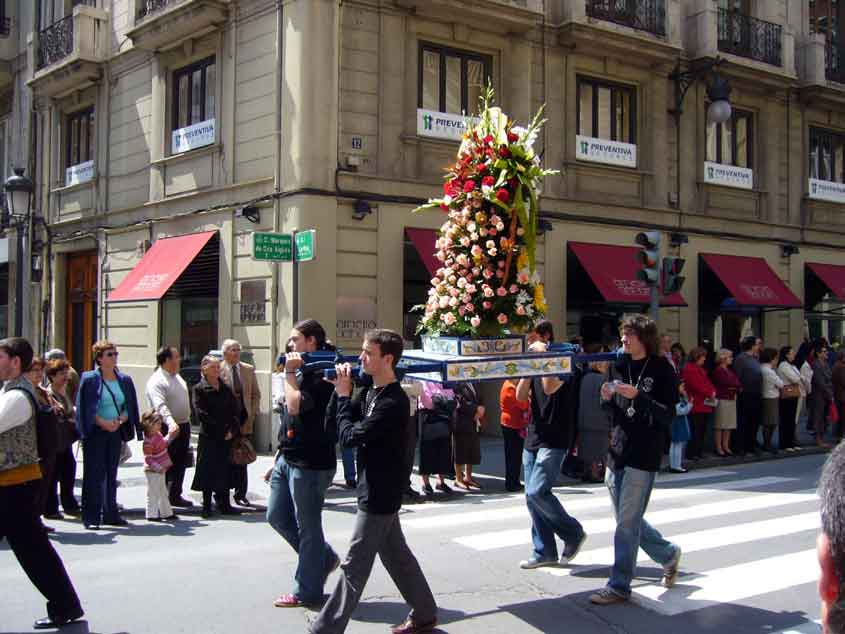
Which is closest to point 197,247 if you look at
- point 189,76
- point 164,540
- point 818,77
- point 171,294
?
point 171,294

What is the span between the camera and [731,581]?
6719 mm

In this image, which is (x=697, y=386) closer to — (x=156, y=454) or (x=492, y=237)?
(x=492, y=237)

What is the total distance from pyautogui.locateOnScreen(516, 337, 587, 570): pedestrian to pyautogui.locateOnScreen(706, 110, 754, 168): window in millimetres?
14395

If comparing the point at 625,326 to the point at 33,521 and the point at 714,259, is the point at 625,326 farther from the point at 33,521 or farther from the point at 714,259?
the point at 714,259

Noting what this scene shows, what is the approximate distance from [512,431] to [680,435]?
2.97 metres

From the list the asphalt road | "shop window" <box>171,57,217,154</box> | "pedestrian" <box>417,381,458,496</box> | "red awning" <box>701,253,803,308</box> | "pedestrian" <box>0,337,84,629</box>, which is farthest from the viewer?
"red awning" <box>701,253,803,308</box>

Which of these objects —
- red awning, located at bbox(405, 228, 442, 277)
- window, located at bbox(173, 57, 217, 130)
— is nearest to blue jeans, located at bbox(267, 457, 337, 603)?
red awning, located at bbox(405, 228, 442, 277)

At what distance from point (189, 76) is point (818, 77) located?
14762mm

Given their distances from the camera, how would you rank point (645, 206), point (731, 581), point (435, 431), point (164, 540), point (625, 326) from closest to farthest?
point (625, 326)
point (731, 581)
point (164, 540)
point (435, 431)
point (645, 206)

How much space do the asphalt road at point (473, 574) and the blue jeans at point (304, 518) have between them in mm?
219

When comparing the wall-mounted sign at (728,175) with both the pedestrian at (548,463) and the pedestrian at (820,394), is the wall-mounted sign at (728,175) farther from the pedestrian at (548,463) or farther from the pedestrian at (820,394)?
the pedestrian at (548,463)

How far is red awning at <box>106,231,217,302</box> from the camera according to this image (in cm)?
1580

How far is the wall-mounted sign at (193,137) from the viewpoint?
16166 mm

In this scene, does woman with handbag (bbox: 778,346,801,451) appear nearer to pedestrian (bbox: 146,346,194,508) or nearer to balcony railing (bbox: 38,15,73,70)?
pedestrian (bbox: 146,346,194,508)
